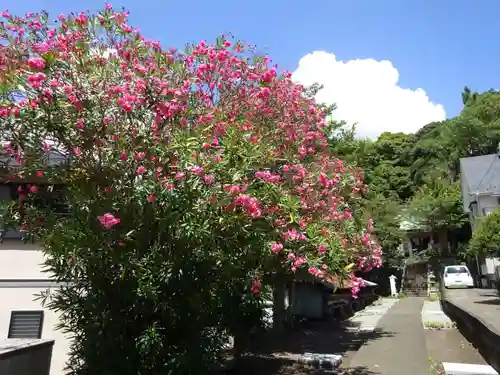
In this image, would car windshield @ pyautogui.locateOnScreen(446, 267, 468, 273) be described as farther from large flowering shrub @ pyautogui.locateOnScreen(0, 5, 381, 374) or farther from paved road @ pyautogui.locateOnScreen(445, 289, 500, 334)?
large flowering shrub @ pyautogui.locateOnScreen(0, 5, 381, 374)

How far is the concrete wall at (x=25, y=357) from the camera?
6.34 m

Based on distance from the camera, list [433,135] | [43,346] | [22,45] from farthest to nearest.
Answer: [433,135]
[43,346]
[22,45]

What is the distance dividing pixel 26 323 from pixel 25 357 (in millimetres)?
2493

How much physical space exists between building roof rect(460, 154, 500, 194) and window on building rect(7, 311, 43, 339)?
28.1m

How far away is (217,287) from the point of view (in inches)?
258

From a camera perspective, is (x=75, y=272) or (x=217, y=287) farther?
(x=217, y=287)

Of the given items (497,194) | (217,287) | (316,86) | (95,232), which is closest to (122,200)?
(95,232)

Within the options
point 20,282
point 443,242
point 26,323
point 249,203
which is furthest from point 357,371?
point 443,242

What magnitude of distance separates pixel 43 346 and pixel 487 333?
7.96 metres

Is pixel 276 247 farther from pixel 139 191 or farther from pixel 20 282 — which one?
pixel 20 282

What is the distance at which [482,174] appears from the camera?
32.5 metres

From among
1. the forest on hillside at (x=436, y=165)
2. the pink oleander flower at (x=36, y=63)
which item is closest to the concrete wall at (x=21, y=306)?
the pink oleander flower at (x=36, y=63)

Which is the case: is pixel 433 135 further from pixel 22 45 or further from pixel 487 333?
pixel 22 45

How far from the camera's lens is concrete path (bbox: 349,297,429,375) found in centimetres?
939
